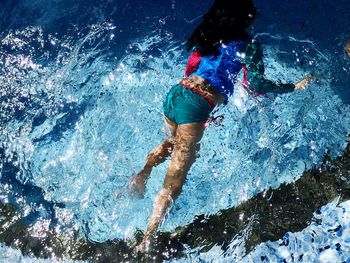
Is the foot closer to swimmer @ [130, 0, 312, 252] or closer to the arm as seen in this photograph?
swimmer @ [130, 0, 312, 252]

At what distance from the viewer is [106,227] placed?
396 cm

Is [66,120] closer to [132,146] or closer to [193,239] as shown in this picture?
[132,146]

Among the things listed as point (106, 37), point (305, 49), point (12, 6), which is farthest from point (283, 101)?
point (12, 6)

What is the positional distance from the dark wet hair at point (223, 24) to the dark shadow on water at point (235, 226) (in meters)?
1.34

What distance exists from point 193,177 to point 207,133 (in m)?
0.59

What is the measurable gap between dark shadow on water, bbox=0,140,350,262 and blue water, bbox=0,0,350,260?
107 millimetres

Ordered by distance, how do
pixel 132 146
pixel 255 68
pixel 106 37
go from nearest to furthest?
pixel 255 68 → pixel 132 146 → pixel 106 37

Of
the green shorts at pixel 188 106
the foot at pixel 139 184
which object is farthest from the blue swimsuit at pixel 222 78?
the foot at pixel 139 184

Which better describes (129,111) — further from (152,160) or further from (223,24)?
(223,24)

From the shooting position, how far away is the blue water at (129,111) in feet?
13.4

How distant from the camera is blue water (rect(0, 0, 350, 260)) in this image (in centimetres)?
408

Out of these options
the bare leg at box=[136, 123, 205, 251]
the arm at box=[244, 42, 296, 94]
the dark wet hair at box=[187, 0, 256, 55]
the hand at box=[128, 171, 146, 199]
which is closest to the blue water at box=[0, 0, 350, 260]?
the hand at box=[128, 171, 146, 199]

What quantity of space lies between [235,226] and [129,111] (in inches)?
76.8

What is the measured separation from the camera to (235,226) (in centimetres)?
366
